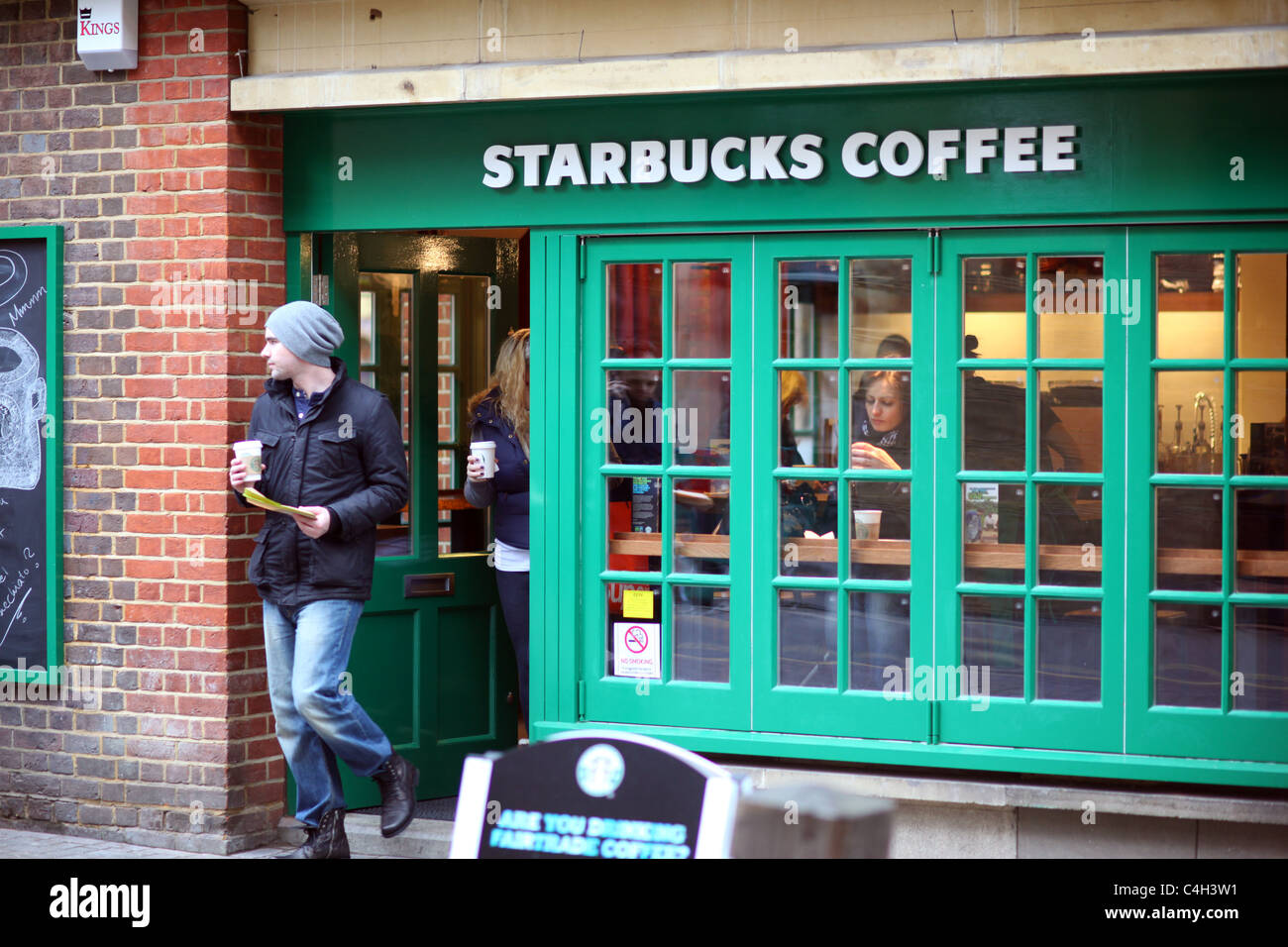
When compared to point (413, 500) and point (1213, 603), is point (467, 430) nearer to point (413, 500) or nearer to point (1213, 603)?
point (413, 500)

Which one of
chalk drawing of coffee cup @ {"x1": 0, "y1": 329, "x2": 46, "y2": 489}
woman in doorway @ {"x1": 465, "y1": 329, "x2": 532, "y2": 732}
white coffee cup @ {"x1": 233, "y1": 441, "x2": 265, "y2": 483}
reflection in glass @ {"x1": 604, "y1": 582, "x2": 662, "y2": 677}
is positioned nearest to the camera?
white coffee cup @ {"x1": 233, "y1": 441, "x2": 265, "y2": 483}

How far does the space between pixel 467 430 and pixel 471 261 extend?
2.57 ft

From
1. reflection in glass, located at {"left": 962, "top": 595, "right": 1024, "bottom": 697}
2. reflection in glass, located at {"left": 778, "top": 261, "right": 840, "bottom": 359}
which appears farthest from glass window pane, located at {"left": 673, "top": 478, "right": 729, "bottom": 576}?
reflection in glass, located at {"left": 962, "top": 595, "right": 1024, "bottom": 697}

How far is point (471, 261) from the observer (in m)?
6.67

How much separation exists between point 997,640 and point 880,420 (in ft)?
3.05

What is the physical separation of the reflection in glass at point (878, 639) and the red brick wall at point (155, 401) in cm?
251

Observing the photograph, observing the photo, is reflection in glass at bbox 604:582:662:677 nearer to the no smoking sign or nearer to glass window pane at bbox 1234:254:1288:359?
the no smoking sign

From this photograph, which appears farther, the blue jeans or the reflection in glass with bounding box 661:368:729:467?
the reflection in glass with bounding box 661:368:729:467

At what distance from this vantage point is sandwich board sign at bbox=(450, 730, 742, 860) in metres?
2.99

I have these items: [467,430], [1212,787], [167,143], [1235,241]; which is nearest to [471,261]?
[467,430]

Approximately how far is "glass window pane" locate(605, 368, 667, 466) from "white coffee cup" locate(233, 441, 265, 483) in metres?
1.38

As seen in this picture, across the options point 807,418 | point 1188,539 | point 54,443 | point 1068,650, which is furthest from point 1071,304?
point 54,443

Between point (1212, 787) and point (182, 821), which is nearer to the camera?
point (1212, 787)
